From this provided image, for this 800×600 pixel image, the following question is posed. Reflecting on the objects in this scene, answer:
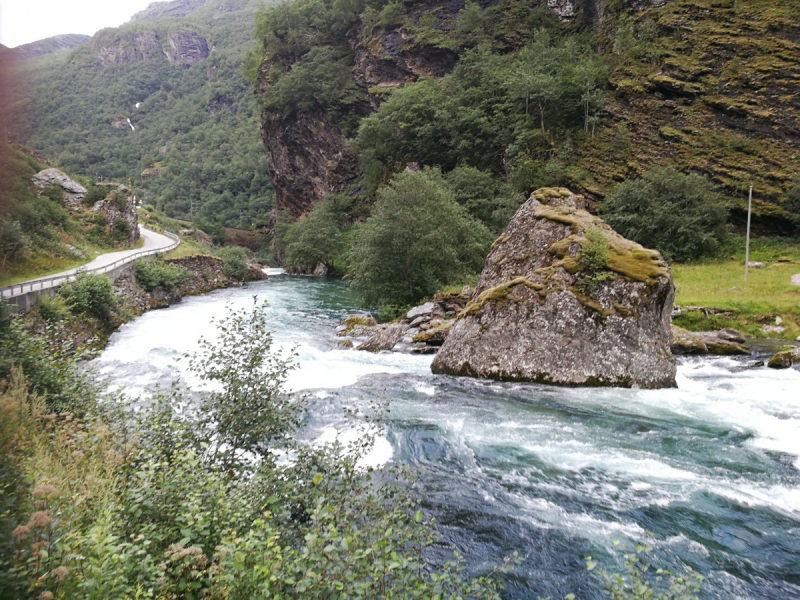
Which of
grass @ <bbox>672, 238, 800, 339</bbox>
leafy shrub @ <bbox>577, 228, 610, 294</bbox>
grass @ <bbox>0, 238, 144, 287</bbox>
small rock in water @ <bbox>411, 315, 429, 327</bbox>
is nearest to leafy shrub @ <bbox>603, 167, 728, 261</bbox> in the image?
grass @ <bbox>672, 238, 800, 339</bbox>

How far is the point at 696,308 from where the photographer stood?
80.0ft

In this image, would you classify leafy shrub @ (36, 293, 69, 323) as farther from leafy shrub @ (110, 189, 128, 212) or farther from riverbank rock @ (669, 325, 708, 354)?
leafy shrub @ (110, 189, 128, 212)

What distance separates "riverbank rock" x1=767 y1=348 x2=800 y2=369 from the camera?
17109 mm

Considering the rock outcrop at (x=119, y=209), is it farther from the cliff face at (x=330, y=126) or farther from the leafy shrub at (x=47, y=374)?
the leafy shrub at (x=47, y=374)

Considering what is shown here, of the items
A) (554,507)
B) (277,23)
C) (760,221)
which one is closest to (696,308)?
(760,221)

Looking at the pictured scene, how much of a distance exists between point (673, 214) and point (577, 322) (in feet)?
81.8

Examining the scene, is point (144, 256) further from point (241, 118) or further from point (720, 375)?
point (241, 118)

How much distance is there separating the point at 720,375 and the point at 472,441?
10.7m

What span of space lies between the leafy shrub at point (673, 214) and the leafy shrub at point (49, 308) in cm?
3545

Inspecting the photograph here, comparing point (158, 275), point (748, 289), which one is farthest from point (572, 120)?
point (158, 275)

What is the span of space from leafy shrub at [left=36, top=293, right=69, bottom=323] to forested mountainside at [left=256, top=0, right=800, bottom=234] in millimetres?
31237

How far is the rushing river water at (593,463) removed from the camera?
719cm

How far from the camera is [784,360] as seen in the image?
1716 centimetres

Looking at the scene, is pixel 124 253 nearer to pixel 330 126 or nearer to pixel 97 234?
pixel 97 234
